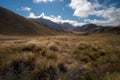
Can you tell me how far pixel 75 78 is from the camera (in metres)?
4.53

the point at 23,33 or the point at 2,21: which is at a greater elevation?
the point at 2,21

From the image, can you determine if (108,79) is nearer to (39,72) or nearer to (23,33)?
(39,72)

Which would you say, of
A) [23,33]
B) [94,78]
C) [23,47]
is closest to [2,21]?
[23,33]

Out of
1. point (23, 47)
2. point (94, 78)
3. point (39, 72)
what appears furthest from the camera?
point (23, 47)

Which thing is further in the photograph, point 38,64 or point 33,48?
point 33,48

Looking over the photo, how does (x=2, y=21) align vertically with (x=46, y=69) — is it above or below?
above

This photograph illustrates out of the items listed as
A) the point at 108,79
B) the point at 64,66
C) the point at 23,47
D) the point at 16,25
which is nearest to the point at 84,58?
the point at 64,66

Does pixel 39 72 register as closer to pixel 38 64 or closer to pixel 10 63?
pixel 38 64

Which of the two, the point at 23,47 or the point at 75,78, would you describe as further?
the point at 23,47

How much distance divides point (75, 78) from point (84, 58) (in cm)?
552

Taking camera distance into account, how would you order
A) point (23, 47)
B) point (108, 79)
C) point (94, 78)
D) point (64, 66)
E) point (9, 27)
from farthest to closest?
1. point (9, 27)
2. point (23, 47)
3. point (64, 66)
4. point (94, 78)
5. point (108, 79)

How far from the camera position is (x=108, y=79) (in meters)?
4.48

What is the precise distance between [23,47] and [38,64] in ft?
15.5

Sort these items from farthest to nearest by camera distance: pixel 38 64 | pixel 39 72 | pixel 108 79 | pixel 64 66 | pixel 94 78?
pixel 64 66
pixel 38 64
pixel 39 72
pixel 94 78
pixel 108 79
